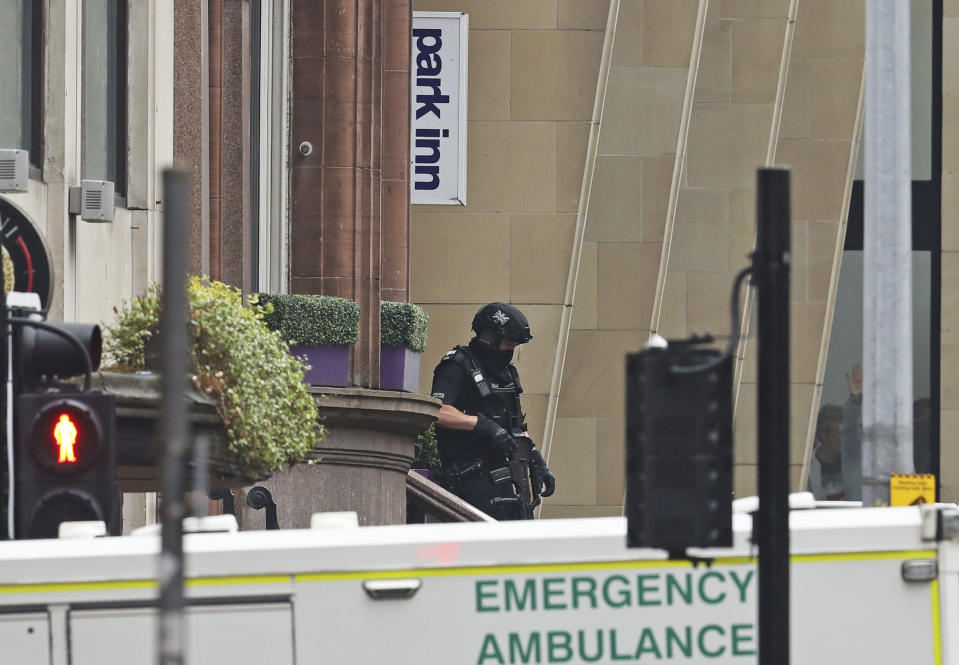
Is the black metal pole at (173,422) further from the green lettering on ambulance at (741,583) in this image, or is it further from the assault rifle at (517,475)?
the assault rifle at (517,475)

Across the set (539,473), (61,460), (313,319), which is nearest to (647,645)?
(61,460)

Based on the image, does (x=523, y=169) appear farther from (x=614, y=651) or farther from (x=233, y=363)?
(x=614, y=651)

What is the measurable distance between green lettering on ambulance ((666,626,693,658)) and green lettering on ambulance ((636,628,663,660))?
1.5 inches

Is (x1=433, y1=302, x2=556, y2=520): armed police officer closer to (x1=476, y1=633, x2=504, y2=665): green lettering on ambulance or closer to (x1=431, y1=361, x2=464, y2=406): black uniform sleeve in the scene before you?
(x1=431, y1=361, x2=464, y2=406): black uniform sleeve

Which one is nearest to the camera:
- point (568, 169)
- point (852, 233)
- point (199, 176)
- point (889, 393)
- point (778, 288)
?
point (778, 288)

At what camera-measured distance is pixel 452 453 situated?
18422mm

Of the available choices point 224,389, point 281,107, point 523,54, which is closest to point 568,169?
point 523,54

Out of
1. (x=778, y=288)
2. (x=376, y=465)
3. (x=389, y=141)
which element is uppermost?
(x=389, y=141)

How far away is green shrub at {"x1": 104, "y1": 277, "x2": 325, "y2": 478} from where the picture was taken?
11.8 metres

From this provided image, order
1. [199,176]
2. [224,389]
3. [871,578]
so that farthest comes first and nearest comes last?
1. [199,176]
2. [224,389]
3. [871,578]

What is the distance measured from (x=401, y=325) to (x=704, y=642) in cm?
1264

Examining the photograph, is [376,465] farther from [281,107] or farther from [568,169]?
[568,169]

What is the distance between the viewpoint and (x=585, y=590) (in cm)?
752

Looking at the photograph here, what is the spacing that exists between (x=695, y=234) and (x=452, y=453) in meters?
10.1
